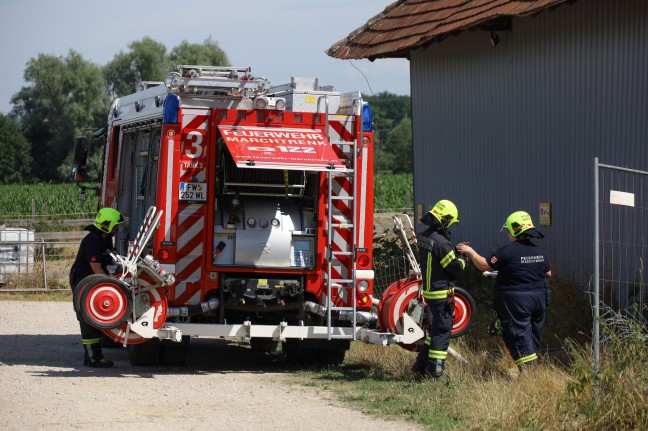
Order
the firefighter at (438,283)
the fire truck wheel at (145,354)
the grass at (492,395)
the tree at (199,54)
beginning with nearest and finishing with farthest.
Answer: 1. the grass at (492,395)
2. the firefighter at (438,283)
3. the fire truck wheel at (145,354)
4. the tree at (199,54)

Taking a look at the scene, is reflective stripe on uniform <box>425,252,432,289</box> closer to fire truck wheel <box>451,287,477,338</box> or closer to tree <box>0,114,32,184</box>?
fire truck wheel <box>451,287,477,338</box>

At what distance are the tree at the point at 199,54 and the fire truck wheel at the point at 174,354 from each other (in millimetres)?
67877

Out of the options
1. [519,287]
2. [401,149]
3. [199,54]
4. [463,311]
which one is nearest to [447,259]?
[519,287]

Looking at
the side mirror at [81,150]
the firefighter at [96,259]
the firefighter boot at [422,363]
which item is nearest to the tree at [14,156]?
the side mirror at [81,150]

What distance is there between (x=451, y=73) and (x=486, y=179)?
225 cm

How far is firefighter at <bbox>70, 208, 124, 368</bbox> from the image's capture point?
12617mm

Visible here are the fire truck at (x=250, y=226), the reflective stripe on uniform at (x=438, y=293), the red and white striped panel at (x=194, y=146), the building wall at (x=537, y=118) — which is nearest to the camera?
the reflective stripe on uniform at (x=438, y=293)

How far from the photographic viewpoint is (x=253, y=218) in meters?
12.3

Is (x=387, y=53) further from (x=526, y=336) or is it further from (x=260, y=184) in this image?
(x=526, y=336)

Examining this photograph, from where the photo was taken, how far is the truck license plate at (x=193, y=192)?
12.0m

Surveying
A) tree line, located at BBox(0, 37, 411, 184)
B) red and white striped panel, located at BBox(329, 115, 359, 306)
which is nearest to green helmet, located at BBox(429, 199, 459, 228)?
red and white striped panel, located at BBox(329, 115, 359, 306)

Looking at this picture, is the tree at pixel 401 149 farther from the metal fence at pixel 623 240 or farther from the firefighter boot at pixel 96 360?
the firefighter boot at pixel 96 360

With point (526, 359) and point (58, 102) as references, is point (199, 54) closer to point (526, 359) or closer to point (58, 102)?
point (58, 102)

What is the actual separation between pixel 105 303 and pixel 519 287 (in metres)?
4.17
